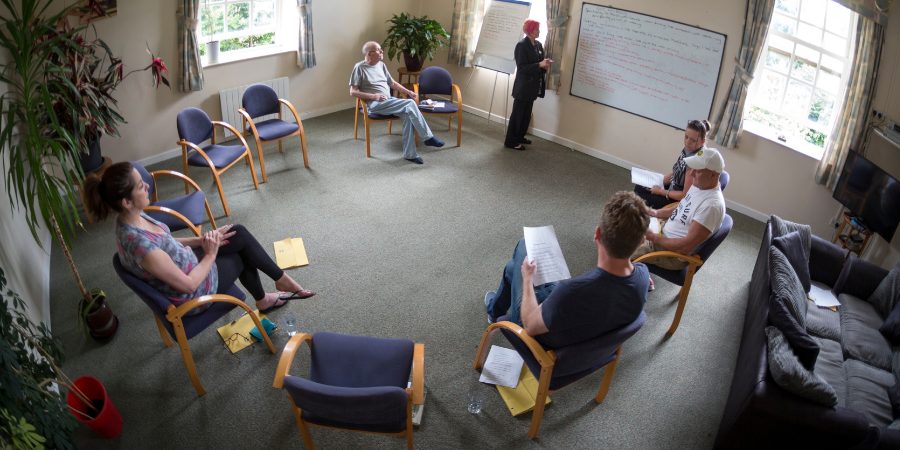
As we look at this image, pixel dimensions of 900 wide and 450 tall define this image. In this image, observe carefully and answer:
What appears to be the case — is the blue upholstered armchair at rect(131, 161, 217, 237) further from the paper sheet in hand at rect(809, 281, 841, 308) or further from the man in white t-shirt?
the paper sheet in hand at rect(809, 281, 841, 308)

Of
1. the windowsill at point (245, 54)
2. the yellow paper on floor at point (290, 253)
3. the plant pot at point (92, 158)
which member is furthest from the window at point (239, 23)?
the yellow paper on floor at point (290, 253)

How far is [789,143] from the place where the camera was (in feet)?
17.1

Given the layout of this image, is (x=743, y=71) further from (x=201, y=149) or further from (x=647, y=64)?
(x=201, y=149)

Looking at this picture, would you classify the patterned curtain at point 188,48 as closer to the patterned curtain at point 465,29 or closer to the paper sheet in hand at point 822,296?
the patterned curtain at point 465,29

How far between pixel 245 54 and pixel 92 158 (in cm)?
200

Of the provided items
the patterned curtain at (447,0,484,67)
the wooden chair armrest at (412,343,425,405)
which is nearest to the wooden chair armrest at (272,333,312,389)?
the wooden chair armrest at (412,343,425,405)

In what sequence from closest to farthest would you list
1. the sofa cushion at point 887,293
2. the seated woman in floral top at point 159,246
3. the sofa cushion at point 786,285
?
the seated woman in floral top at point 159,246 → the sofa cushion at point 786,285 → the sofa cushion at point 887,293

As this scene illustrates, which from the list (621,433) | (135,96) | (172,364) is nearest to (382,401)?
(621,433)

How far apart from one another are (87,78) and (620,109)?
15.9ft

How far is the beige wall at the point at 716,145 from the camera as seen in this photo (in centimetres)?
505

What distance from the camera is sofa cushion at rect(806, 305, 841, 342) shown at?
3.51m

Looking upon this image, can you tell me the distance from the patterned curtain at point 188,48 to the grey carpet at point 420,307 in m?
0.81

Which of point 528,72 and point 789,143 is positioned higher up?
point 528,72

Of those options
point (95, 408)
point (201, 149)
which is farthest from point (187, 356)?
point (201, 149)
